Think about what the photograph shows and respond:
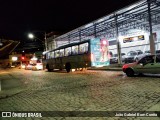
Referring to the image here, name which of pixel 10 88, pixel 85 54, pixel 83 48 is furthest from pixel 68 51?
pixel 10 88

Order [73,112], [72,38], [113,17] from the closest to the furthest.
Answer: [73,112] → [113,17] → [72,38]

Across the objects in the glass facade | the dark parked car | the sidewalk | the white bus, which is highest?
the glass facade

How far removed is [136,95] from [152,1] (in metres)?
15.3

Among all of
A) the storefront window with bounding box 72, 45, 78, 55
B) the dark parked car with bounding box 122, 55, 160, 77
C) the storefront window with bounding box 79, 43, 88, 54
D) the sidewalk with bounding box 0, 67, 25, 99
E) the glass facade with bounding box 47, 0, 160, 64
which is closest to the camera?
the sidewalk with bounding box 0, 67, 25, 99

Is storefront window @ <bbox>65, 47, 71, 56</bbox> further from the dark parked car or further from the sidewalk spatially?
the dark parked car

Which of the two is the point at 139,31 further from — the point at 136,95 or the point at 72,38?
the point at 136,95

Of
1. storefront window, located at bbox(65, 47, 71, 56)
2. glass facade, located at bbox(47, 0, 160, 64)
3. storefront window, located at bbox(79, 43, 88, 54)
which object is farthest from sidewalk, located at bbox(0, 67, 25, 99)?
storefront window, located at bbox(65, 47, 71, 56)

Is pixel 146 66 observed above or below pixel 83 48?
below

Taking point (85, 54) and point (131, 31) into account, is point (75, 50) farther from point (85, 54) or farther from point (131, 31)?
point (131, 31)

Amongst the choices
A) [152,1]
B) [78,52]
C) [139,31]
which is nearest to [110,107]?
[78,52]

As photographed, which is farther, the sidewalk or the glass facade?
the glass facade

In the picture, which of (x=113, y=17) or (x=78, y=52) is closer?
(x=78, y=52)

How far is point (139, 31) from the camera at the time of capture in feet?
129

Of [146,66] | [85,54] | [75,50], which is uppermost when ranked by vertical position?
[75,50]
